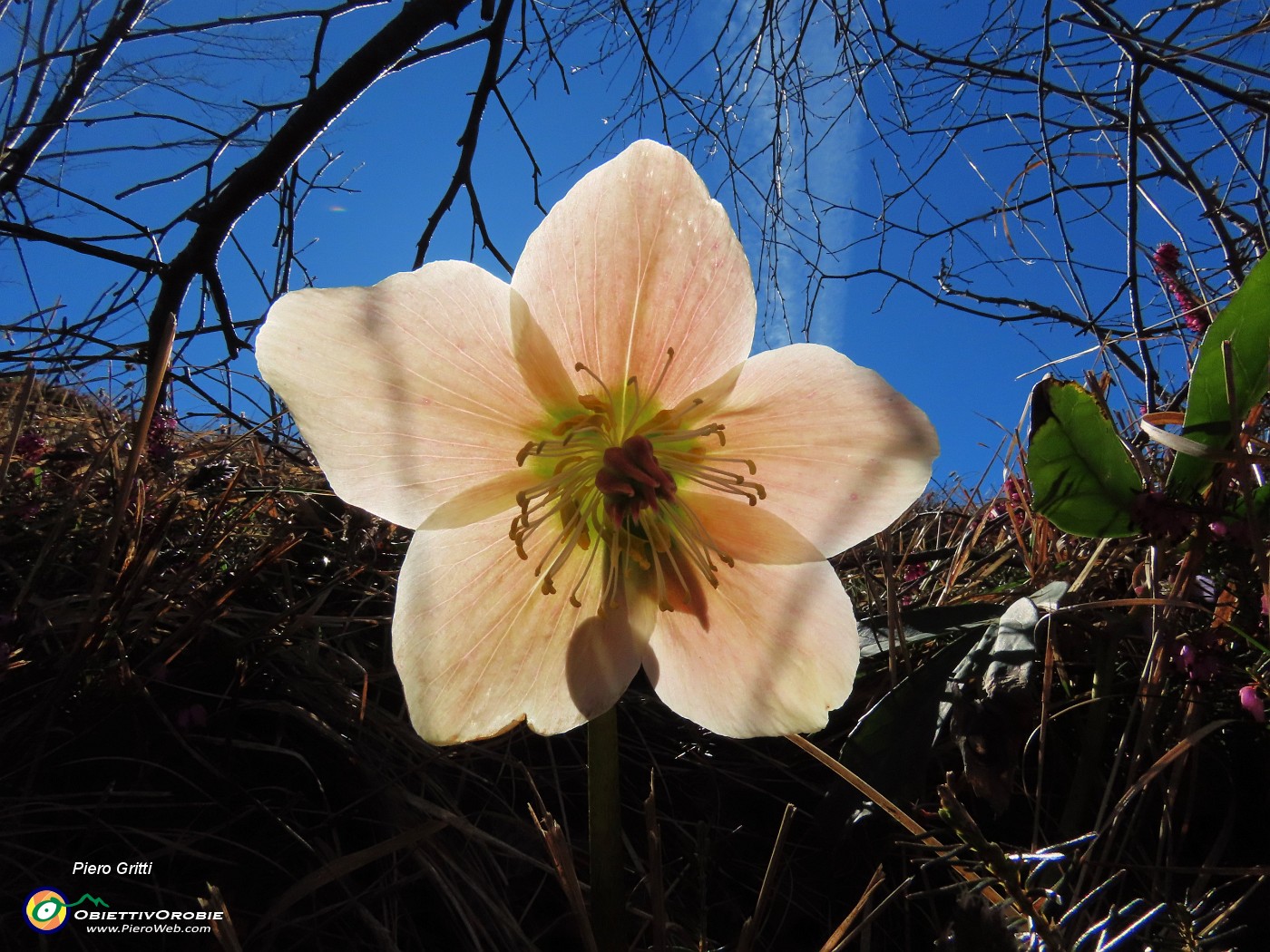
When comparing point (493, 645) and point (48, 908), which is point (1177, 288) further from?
point (48, 908)

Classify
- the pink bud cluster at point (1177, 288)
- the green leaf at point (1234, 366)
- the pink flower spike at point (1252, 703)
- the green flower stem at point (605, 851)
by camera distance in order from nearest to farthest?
the green flower stem at point (605, 851) → the pink flower spike at point (1252, 703) → the green leaf at point (1234, 366) → the pink bud cluster at point (1177, 288)

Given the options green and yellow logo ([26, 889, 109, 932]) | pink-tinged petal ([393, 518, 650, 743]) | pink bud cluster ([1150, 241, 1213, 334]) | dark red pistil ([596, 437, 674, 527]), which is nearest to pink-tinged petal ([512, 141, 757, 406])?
dark red pistil ([596, 437, 674, 527])

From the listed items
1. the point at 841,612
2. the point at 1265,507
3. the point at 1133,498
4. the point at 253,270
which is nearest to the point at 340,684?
the point at 841,612

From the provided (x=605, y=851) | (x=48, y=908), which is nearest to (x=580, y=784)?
(x=605, y=851)

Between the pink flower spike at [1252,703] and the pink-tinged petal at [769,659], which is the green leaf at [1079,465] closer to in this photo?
the pink flower spike at [1252,703]

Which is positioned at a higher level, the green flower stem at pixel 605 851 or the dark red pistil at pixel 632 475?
the dark red pistil at pixel 632 475

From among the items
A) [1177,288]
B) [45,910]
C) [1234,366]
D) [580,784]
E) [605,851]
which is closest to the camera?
[605,851]

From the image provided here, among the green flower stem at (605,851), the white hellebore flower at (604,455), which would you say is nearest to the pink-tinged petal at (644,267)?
the white hellebore flower at (604,455)
